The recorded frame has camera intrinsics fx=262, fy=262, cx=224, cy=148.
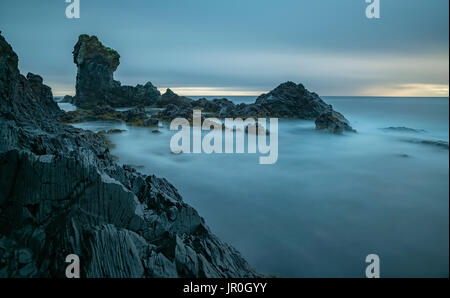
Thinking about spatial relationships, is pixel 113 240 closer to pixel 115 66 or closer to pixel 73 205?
pixel 73 205

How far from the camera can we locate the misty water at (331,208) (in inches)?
283

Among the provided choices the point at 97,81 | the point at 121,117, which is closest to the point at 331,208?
the point at 121,117

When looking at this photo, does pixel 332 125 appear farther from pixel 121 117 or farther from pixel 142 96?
pixel 142 96

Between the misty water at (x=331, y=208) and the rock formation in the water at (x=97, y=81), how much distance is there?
57.4 metres

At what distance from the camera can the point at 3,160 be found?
5.35 meters

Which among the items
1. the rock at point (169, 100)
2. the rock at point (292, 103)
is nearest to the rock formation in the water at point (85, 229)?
the rock at point (292, 103)

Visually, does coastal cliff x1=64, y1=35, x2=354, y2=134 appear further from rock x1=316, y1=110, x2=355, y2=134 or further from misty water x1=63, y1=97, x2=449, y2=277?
misty water x1=63, y1=97, x2=449, y2=277

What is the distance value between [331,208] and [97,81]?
72.1 m

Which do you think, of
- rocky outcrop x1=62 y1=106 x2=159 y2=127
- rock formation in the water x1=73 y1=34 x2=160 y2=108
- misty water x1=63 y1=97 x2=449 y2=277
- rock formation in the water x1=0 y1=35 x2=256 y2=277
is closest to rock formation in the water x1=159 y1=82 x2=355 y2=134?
rocky outcrop x1=62 y1=106 x2=159 y2=127

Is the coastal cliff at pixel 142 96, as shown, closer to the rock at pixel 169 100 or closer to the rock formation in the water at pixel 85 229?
the rock at pixel 169 100

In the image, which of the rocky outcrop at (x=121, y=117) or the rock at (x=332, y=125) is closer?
the rock at (x=332, y=125)

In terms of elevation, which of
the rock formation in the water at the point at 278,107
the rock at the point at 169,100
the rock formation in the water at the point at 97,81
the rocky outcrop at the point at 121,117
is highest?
the rock formation in the water at the point at 97,81
